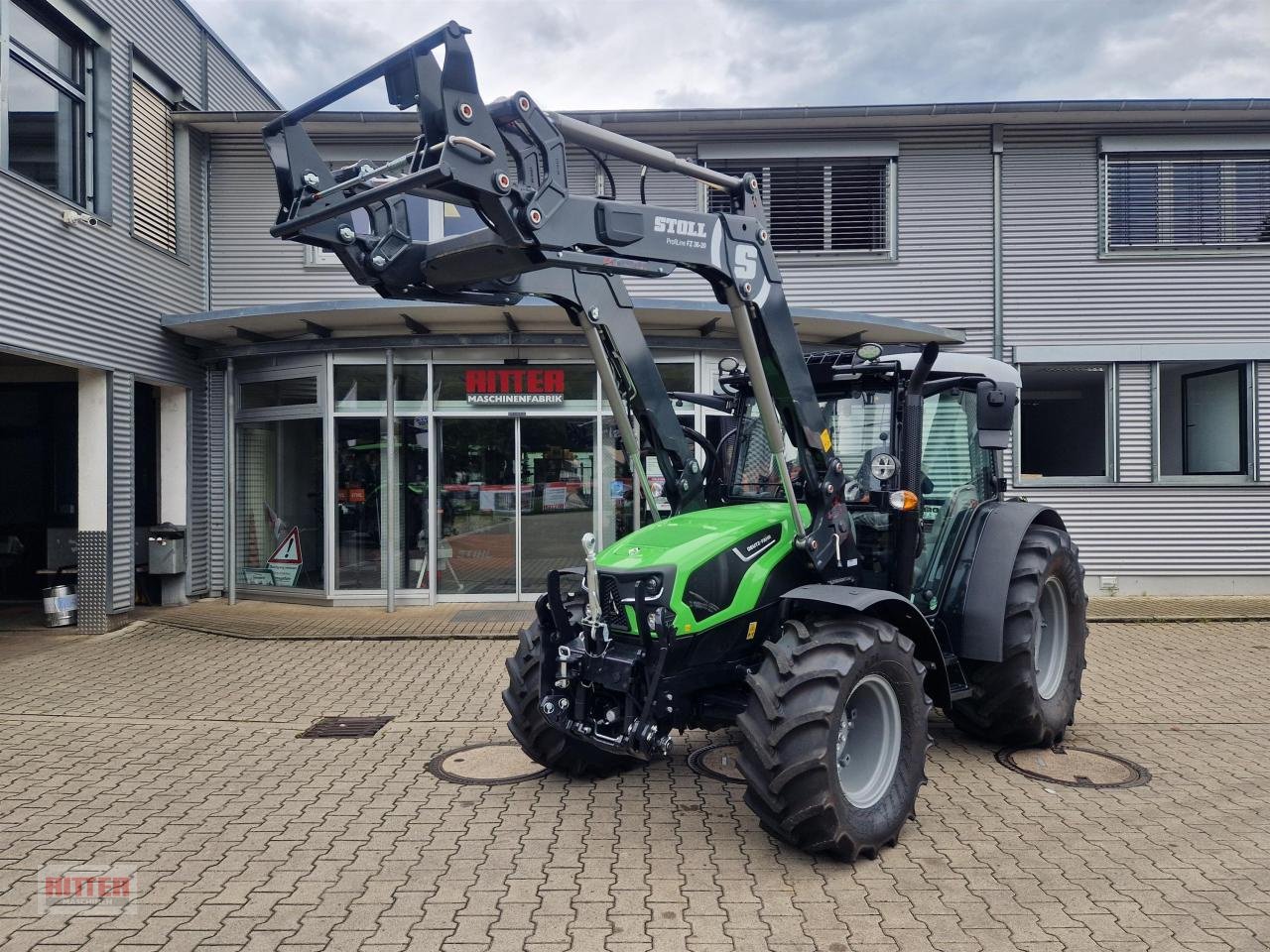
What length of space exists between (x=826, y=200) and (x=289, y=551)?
338 inches

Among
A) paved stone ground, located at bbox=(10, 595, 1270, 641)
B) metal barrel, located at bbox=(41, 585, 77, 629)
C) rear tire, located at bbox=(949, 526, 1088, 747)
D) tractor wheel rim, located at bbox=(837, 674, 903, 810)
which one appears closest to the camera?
tractor wheel rim, located at bbox=(837, 674, 903, 810)

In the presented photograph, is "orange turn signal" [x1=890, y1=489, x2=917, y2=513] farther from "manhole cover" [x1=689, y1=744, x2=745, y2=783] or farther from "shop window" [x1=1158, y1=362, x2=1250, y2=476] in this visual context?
"shop window" [x1=1158, y1=362, x2=1250, y2=476]

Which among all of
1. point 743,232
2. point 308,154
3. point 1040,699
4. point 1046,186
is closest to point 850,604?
point 743,232

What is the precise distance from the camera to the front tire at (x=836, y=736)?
397cm

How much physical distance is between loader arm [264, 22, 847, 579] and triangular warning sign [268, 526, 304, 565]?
8.22 metres

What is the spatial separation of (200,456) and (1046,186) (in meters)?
12.0

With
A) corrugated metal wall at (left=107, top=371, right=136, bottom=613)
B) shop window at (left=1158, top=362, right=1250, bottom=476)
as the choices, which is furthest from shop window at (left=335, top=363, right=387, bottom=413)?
shop window at (left=1158, top=362, right=1250, bottom=476)

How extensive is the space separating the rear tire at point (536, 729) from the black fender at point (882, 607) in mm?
1413

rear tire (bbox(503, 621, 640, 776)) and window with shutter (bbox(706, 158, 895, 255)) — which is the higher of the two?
window with shutter (bbox(706, 158, 895, 255))

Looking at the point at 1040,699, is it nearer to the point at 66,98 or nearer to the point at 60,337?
the point at 60,337

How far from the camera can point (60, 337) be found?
9914mm

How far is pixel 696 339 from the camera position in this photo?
38.6 ft

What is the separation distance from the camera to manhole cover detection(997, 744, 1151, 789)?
537 centimetres

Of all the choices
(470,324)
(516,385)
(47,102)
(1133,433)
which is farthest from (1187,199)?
(47,102)
